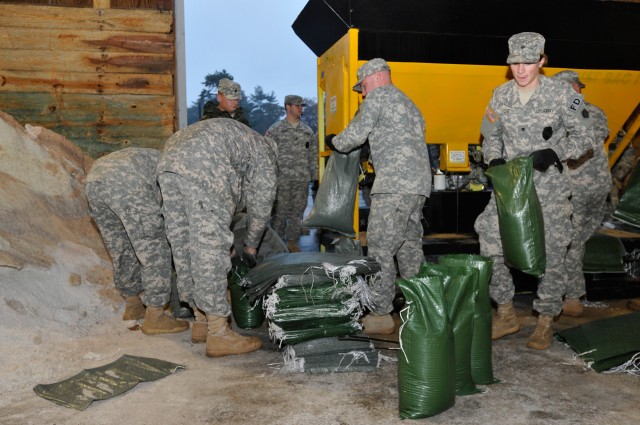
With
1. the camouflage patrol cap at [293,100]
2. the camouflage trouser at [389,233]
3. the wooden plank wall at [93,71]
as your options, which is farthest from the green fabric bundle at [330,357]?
the camouflage patrol cap at [293,100]

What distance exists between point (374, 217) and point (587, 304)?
6.84ft

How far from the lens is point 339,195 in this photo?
405cm

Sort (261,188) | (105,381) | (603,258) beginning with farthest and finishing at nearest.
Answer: (603,258)
(261,188)
(105,381)

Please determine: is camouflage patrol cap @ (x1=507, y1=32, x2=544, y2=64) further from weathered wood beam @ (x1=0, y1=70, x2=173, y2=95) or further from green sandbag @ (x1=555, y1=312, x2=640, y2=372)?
weathered wood beam @ (x1=0, y1=70, x2=173, y2=95)

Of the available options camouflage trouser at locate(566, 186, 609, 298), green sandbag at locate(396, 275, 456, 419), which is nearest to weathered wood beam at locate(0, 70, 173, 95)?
camouflage trouser at locate(566, 186, 609, 298)

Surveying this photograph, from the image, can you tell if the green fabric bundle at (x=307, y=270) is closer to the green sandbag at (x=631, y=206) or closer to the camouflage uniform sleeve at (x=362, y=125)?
the camouflage uniform sleeve at (x=362, y=125)

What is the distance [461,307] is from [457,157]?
247 cm

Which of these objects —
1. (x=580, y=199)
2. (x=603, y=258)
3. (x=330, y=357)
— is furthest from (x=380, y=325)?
(x=603, y=258)

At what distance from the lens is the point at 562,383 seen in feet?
9.63

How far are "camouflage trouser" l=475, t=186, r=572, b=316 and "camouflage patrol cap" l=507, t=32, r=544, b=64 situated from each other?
2.57 ft

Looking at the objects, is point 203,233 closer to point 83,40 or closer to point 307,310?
point 307,310

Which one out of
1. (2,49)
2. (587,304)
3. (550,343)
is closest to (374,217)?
(550,343)

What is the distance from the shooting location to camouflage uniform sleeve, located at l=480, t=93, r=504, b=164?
12.0 ft

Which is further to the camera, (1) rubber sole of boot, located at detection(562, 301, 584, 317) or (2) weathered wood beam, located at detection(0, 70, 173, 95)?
(2) weathered wood beam, located at detection(0, 70, 173, 95)
